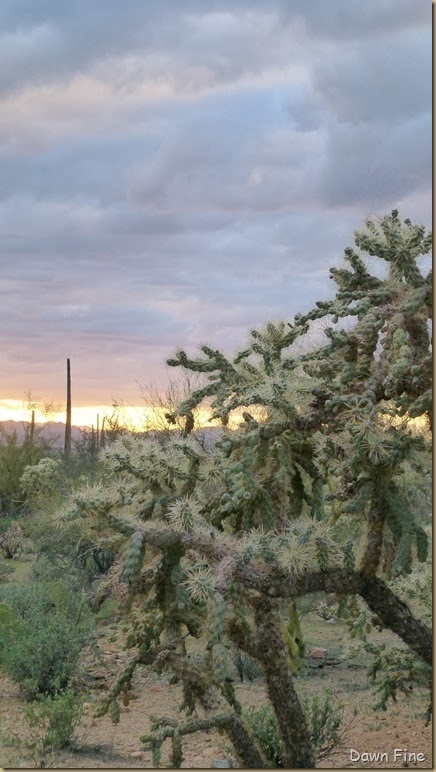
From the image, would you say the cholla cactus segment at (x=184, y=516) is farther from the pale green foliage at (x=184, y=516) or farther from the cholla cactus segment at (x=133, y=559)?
the cholla cactus segment at (x=133, y=559)

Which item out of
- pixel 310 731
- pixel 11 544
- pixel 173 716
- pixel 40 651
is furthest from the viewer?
pixel 11 544

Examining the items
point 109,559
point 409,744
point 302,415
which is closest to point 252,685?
point 409,744

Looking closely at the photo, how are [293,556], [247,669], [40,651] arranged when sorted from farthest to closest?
[247,669]
[40,651]
[293,556]

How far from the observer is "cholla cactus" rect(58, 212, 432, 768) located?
3.81m

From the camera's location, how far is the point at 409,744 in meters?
6.01

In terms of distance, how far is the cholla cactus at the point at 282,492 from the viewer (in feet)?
12.5

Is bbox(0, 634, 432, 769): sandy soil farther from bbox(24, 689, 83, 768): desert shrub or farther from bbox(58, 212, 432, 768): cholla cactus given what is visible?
bbox(58, 212, 432, 768): cholla cactus

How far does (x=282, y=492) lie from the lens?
4.49m

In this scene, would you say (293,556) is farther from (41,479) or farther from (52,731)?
(41,479)

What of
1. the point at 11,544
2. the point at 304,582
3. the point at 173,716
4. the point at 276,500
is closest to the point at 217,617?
the point at 304,582

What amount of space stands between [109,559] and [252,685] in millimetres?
3602

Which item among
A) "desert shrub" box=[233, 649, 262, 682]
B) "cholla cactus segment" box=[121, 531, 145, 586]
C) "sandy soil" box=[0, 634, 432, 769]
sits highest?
"cholla cactus segment" box=[121, 531, 145, 586]

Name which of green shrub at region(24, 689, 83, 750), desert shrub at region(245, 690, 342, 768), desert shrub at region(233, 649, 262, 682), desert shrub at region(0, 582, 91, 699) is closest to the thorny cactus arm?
desert shrub at region(245, 690, 342, 768)

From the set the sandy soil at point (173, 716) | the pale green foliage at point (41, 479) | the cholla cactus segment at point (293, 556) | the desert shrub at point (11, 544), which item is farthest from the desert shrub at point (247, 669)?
the desert shrub at point (11, 544)
